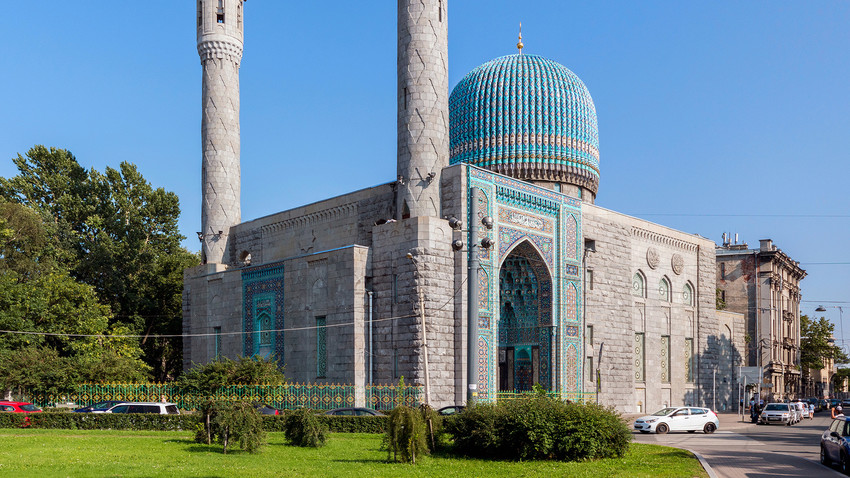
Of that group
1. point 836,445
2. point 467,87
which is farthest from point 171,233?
point 836,445

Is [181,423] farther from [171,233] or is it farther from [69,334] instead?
[171,233]

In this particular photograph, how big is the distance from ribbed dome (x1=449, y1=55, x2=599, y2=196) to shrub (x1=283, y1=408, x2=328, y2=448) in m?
21.1

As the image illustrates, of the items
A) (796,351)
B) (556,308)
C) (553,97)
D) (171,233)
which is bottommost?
(796,351)

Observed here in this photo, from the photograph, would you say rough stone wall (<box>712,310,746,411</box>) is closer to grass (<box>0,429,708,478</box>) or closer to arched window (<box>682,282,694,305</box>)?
arched window (<box>682,282,694,305</box>)

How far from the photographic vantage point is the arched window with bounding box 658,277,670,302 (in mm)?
40719

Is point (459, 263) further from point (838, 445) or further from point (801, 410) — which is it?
point (801, 410)

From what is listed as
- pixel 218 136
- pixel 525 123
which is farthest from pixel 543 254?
pixel 218 136

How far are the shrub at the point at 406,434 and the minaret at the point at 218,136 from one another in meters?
23.4

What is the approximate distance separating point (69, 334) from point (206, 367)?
35.8 ft

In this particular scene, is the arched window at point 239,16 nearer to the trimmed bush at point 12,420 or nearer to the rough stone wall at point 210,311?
the rough stone wall at point 210,311

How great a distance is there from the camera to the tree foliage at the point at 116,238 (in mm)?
Answer: 43906

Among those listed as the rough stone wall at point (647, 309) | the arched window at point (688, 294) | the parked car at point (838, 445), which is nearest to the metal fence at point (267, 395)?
the rough stone wall at point (647, 309)

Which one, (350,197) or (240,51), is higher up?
(240,51)

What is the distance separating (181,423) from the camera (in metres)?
23.9
